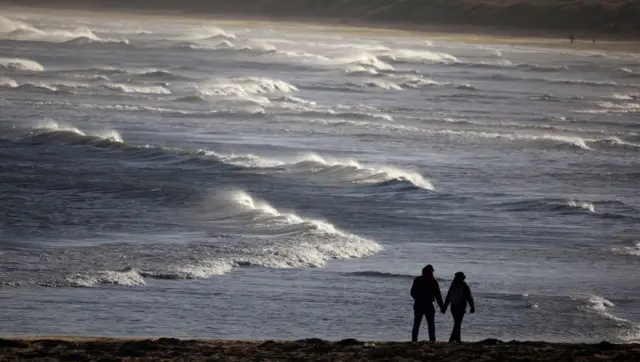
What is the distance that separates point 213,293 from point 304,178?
12.5 m

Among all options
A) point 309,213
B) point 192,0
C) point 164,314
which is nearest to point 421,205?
point 309,213

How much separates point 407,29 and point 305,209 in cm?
8627

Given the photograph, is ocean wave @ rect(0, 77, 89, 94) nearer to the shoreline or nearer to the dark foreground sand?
the dark foreground sand

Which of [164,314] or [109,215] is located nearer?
[164,314]

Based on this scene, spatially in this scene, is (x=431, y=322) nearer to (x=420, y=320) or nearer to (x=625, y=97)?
(x=420, y=320)

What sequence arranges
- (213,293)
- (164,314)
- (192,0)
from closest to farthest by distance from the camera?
(164,314) < (213,293) < (192,0)

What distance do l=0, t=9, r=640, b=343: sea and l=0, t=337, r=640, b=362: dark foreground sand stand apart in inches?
56.3

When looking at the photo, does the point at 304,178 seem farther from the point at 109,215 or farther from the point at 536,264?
the point at 536,264

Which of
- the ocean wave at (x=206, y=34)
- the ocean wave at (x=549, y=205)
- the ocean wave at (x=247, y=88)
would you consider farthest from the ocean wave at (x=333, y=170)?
the ocean wave at (x=206, y=34)

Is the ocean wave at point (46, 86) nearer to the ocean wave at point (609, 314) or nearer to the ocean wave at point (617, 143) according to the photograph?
the ocean wave at point (617, 143)

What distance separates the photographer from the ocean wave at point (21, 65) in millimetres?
68000

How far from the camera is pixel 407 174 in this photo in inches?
1319

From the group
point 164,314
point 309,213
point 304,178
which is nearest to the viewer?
point 164,314

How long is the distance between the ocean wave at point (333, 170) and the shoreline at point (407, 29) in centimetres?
6792
